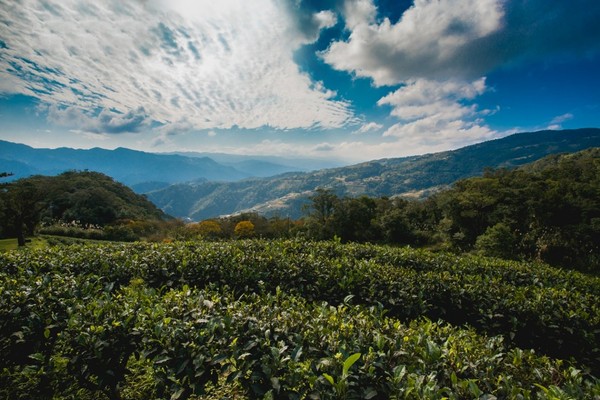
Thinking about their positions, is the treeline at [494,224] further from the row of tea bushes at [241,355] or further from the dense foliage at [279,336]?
the row of tea bushes at [241,355]

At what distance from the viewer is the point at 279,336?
3.21 metres

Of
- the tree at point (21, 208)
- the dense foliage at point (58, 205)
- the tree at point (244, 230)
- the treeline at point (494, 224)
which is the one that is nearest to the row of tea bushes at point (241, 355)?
the treeline at point (494, 224)

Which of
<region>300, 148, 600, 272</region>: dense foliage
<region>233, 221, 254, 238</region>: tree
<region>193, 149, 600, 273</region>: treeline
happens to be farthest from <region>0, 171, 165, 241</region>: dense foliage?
<region>300, 148, 600, 272</region>: dense foliage

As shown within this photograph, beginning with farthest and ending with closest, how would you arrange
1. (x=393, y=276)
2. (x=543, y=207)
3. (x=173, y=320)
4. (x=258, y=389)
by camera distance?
(x=543, y=207), (x=393, y=276), (x=173, y=320), (x=258, y=389)

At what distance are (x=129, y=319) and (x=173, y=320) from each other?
557 millimetres

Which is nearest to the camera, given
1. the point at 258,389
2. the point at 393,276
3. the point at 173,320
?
the point at 258,389

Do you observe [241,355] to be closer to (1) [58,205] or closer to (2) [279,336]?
(2) [279,336]

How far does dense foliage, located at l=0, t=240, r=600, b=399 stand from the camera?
2.71 m

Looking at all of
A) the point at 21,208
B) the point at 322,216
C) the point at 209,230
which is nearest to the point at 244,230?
the point at 209,230

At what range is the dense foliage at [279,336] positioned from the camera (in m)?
2.71

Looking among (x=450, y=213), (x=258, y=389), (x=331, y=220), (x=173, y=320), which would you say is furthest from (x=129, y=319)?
(x=450, y=213)

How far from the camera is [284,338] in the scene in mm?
3221

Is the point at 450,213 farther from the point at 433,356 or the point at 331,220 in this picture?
the point at 433,356

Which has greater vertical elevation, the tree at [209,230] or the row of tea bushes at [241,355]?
the row of tea bushes at [241,355]
